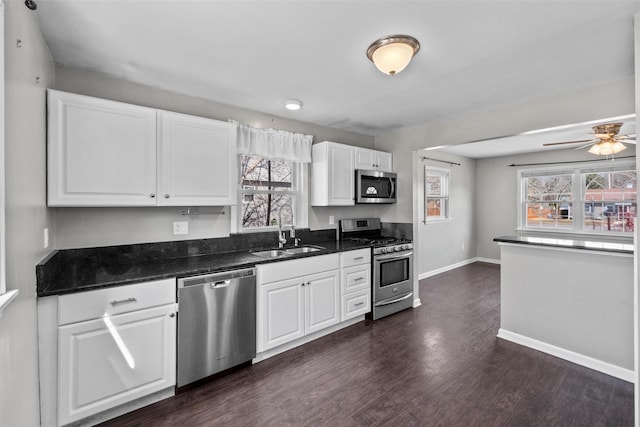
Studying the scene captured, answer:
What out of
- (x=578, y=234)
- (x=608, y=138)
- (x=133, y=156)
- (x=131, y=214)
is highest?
(x=608, y=138)

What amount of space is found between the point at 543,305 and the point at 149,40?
3.91m

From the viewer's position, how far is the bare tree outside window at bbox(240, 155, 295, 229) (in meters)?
3.28

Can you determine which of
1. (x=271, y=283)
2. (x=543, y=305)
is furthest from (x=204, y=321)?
(x=543, y=305)

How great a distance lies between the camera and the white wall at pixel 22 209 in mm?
1281

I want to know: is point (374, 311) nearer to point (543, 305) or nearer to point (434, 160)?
point (543, 305)

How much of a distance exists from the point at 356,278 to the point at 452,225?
3654 mm

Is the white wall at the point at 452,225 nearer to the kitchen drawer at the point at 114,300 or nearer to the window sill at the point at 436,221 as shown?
the window sill at the point at 436,221

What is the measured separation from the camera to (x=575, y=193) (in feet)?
18.1

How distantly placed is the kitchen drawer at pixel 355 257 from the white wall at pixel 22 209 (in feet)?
7.95

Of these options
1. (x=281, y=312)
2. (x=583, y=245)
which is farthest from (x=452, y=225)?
(x=281, y=312)

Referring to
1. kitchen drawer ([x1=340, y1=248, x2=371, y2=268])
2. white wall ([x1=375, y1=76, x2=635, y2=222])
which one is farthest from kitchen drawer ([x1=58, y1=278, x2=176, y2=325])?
white wall ([x1=375, y1=76, x2=635, y2=222])

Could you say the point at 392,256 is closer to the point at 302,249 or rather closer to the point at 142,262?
the point at 302,249

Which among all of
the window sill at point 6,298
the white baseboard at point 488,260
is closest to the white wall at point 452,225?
the white baseboard at point 488,260

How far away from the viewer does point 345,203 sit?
376 cm
